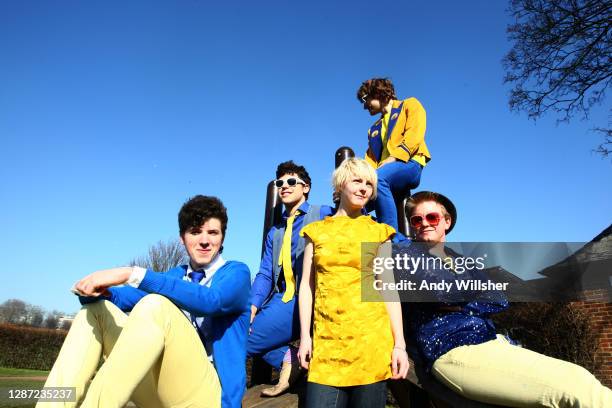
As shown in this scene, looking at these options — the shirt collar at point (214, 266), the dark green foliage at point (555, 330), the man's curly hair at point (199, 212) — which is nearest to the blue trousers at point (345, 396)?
the shirt collar at point (214, 266)

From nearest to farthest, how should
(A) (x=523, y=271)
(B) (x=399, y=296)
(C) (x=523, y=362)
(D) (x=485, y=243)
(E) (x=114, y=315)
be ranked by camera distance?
(C) (x=523, y=362) → (E) (x=114, y=315) → (B) (x=399, y=296) → (D) (x=485, y=243) → (A) (x=523, y=271)

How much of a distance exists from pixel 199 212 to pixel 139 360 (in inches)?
36.5

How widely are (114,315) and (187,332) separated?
18.6 inches

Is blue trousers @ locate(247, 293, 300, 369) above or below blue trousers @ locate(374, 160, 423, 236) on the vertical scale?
below

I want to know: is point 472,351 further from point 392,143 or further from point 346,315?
point 392,143

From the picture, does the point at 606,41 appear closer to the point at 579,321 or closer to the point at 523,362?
the point at 579,321

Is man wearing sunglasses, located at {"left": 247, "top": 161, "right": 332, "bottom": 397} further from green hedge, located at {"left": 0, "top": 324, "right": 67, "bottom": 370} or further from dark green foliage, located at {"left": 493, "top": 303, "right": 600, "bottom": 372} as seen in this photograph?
green hedge, located at {"left": 0, "top": 324, "right": 67, "bottom": 370}

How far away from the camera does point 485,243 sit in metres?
2.79

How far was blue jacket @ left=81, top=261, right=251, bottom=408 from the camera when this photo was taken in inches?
74.0

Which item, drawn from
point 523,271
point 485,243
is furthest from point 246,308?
point 523,271

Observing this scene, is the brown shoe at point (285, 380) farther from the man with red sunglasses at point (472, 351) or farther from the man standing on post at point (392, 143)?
the man standing on post at point (392, 143)

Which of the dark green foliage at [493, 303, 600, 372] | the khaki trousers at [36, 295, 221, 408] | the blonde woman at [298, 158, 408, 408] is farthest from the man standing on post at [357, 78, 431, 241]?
the dark green foliage at [493, 303, 600, 372]

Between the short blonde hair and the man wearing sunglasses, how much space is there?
76cm

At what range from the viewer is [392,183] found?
356cm
